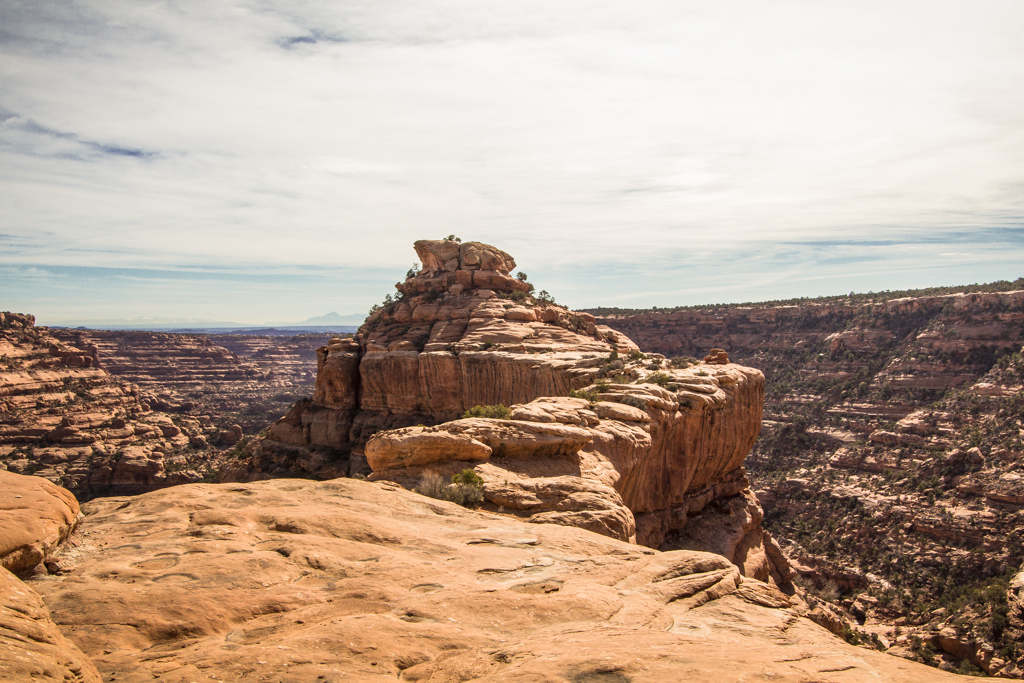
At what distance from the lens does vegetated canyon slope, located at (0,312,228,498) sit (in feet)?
173

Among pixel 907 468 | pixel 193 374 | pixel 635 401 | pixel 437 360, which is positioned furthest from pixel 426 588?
pixel 193 374

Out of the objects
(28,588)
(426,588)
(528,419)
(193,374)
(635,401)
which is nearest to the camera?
(28,588)

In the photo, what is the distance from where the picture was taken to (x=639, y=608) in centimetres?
853

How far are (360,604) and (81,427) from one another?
2884 inches

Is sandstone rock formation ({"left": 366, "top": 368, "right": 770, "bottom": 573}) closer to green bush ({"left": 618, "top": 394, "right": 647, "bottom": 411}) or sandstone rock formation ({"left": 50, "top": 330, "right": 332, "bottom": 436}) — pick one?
green bush ({"left": 618, "top": 394, "right": 647, "bottom": 411})

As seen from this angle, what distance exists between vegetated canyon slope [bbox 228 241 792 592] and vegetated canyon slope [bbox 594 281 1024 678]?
695 cm

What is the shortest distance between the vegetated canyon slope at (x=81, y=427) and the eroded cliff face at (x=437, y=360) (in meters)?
12.6

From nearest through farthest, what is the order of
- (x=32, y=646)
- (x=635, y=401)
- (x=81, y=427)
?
(x=32, y=646), (x=635, y=401), (x=81, y=427)

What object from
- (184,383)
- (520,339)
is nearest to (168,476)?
(520,339)

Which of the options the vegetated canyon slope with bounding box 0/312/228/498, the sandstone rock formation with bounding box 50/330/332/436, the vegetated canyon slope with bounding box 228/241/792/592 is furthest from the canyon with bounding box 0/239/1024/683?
the sandstone rock formation with bounding box 50/330/332/436

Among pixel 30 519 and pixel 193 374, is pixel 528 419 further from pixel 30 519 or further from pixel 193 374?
pixel 193 374

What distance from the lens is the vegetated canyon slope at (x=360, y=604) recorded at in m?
6.12

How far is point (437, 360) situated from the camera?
152ft

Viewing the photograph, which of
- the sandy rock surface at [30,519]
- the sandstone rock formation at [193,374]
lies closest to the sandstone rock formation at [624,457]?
the sandy rock surface at [30,519]
